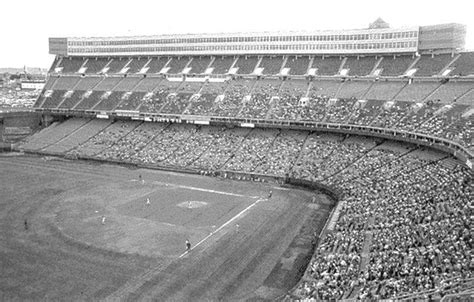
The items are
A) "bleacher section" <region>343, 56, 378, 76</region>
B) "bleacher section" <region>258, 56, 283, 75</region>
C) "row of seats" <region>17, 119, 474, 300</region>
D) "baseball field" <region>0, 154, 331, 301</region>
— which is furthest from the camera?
"bleacher section" <region>258, 56, 283, 75</region>

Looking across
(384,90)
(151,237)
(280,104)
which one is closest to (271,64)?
(280,104)

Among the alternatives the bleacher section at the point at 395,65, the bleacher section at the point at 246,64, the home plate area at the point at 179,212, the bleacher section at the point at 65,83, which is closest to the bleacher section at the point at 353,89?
the bleacher section at the point at 395,65

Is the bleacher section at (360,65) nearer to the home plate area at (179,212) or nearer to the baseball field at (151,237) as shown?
the baseball field at (151,237)

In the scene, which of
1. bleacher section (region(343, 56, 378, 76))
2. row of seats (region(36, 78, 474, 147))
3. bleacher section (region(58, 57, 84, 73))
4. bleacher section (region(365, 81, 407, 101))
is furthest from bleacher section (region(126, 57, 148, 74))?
bleacher section (region(365, 81, 407, 101))

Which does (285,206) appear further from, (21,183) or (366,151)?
(21,183)

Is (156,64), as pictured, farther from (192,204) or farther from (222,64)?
(192,204)

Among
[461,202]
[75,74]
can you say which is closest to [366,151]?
[461,202]

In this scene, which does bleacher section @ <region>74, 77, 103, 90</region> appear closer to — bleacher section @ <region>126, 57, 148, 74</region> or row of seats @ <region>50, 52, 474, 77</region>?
row of seats @ <region>50, 52, 474, 77</region>
